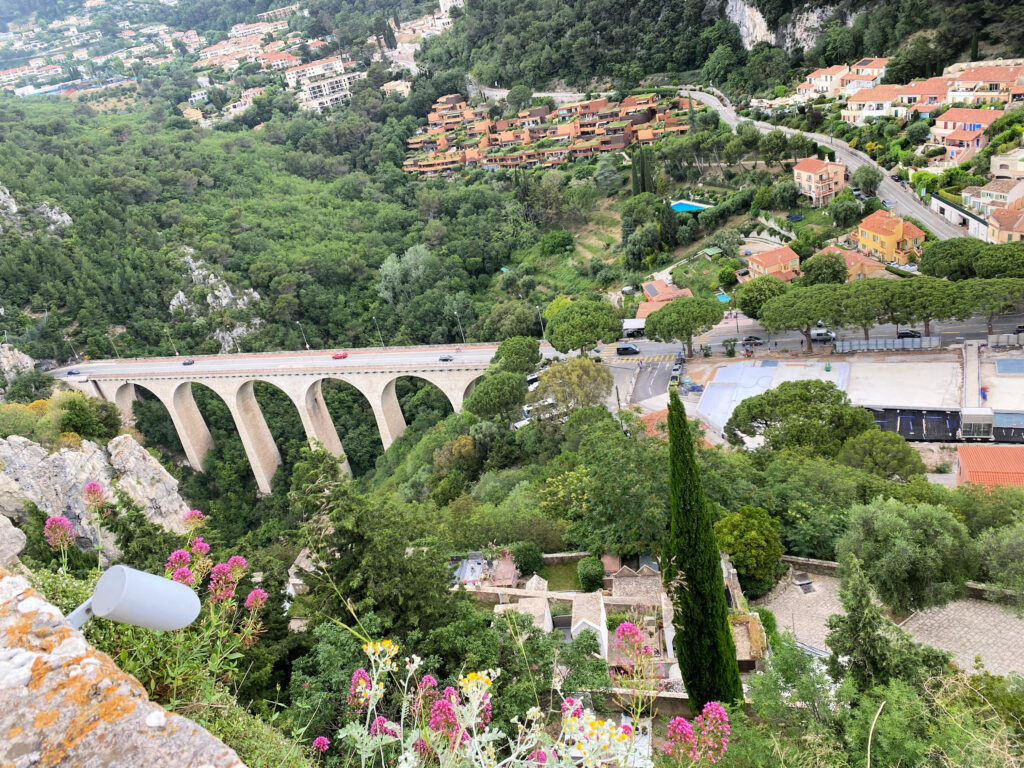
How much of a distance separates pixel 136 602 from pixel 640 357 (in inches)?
1061

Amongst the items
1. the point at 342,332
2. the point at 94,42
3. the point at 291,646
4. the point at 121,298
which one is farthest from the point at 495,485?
the point at 94,42

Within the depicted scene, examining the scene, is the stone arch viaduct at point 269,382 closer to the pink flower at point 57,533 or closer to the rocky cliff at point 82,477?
the rocky cliff at point 82,477

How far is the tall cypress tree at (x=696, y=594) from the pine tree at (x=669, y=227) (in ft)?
94.6

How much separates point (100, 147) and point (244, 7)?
53.4 meters

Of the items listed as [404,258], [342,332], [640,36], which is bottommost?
[342,332]

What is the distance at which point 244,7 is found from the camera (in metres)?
87.2

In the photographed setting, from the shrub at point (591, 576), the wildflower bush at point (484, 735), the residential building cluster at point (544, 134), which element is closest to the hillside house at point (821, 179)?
the residential building cluster at point (544, 134)

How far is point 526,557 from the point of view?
44.9ft

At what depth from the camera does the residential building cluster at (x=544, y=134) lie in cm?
4694

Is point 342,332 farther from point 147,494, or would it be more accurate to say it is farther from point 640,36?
point 640,36

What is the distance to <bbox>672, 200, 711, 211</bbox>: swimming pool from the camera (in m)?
37.9

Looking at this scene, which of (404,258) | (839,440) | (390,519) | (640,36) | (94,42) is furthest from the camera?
(94,42)

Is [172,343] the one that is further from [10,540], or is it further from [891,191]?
[891,191]

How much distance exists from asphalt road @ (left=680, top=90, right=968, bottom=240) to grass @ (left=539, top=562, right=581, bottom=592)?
938 inches
